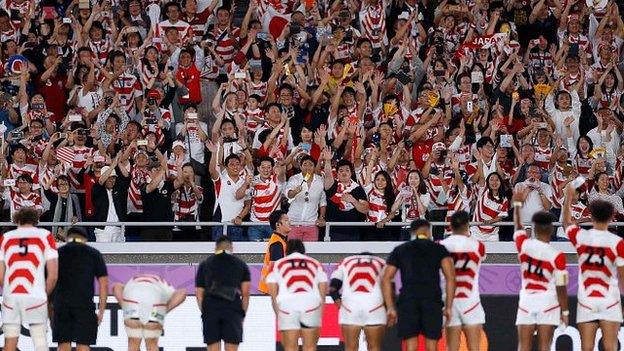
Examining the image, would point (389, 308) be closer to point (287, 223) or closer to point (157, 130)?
point (287, 223)

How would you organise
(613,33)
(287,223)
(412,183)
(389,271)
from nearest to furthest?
(389,271)
(287,223)
(412,183)
(613,33)

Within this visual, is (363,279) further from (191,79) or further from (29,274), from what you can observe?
(191,79)

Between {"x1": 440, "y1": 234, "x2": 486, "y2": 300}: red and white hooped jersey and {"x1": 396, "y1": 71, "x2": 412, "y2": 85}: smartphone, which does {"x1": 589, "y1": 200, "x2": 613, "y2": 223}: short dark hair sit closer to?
{"x1": 440, "y1": 234, "x2": 486, "y2": 300}: red and white hooped jersey

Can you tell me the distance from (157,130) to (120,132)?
1.65ft

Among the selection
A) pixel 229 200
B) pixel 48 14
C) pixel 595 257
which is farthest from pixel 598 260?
pixel 48 14

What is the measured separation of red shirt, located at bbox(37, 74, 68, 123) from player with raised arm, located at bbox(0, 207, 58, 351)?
551cm

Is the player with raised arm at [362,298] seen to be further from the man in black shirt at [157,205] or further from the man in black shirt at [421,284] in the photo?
the man in black shirt at [157,205]

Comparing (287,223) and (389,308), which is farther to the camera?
(287,223)

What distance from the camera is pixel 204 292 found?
62.6 ft

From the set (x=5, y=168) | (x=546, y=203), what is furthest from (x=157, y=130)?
(x=546, y=203)

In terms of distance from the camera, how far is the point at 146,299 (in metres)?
19.1

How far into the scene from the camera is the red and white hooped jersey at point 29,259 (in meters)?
19.0

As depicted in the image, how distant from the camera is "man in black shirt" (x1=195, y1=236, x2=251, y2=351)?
1897 cm

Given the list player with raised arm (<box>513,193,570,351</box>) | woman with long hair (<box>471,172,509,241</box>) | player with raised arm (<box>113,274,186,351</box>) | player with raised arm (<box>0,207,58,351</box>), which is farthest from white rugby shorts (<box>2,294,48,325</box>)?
woman with long hair (<box>471,172,509,241</box>)
